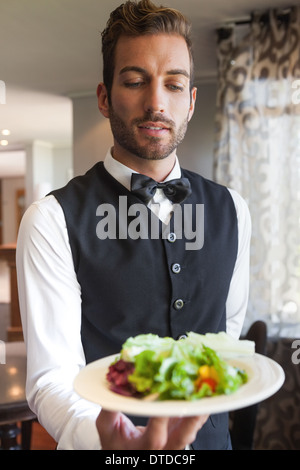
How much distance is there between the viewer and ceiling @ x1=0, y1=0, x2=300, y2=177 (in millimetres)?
3502

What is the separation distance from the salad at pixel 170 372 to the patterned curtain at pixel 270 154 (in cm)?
299

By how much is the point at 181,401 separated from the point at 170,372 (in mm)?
49

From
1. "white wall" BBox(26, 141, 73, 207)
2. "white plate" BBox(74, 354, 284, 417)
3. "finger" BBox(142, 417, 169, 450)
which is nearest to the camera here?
"white plate" BBox(74, 354, 284, 417)

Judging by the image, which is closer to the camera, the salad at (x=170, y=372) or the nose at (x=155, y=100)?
the salad at (x=170, y=372)

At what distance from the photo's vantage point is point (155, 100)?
1.12m

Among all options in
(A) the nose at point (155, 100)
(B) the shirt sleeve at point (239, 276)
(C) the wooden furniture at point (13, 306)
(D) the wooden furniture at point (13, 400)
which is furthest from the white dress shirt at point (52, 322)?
(C) the wooden furniture at point (13, 306)

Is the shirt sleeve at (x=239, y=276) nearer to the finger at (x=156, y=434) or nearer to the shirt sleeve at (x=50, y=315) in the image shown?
the shirt sleeve at (x=50, y=315)

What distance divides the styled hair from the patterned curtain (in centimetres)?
256

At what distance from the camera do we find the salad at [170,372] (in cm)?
69

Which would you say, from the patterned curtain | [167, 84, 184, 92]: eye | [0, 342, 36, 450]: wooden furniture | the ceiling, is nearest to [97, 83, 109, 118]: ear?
[167, 84, 184, 92]: eye

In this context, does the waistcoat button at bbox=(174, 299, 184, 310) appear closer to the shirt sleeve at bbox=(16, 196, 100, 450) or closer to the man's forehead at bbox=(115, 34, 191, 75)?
the shirt sleeve at bbox=(16, 196, 100, 450)

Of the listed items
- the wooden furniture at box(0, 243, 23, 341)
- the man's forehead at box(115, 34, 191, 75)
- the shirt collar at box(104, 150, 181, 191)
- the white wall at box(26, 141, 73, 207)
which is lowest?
the wooden furniture at box(0, 243, 23, 341)

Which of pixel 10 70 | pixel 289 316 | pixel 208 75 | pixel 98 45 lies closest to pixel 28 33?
pixel 98 45

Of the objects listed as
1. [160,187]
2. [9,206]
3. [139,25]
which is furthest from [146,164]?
[9,206]
